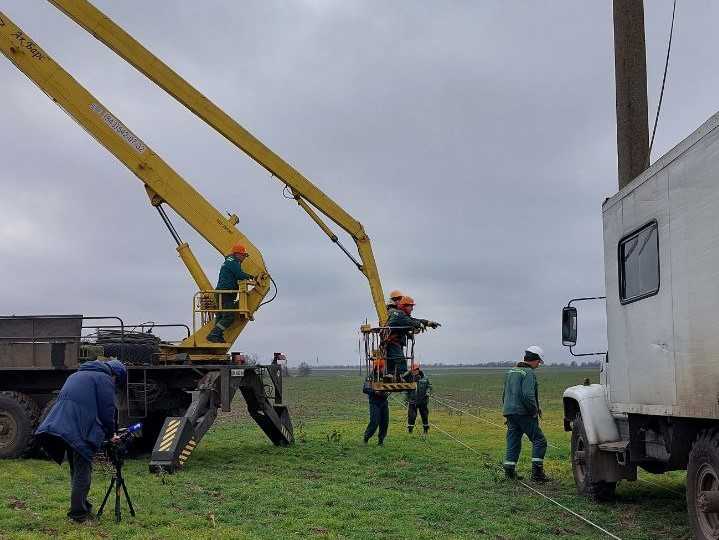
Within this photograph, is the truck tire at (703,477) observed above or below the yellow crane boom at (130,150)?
below

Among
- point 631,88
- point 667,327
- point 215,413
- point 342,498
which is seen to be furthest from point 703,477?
point 215,413

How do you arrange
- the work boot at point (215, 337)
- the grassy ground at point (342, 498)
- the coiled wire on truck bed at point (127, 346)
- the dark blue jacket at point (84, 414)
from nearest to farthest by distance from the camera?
the dark blue jacket at point (84, 414) < the grassy ground at point (342, 498) < the coiled wire on truck bed at point (127, 346) < the work boot at point (215, 337)

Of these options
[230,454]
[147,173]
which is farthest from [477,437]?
[147,173]

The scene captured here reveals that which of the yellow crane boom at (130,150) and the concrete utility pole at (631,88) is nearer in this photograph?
the concrete utility pole at (631,88)

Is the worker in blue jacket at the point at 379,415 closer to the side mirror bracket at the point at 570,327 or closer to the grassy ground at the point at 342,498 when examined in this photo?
the grassy ground at the point at 342,498

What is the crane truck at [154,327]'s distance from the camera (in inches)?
579

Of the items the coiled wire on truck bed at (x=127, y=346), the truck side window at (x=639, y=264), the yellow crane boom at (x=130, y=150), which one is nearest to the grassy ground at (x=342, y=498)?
the coiled wire on truck bed at (x=127, y=346)

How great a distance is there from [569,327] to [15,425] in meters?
9.42

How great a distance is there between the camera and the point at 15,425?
47.9 ft

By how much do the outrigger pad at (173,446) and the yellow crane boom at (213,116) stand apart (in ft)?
17.3

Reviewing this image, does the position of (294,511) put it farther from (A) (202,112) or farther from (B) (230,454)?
(A) (202,112)

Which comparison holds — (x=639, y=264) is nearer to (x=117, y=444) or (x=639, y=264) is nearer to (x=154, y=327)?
(x=117, y=444)

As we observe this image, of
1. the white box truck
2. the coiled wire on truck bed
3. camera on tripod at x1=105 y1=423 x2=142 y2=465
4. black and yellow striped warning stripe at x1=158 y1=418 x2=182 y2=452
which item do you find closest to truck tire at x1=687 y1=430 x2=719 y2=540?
the white box truck

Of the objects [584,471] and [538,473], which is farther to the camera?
[538,473]
